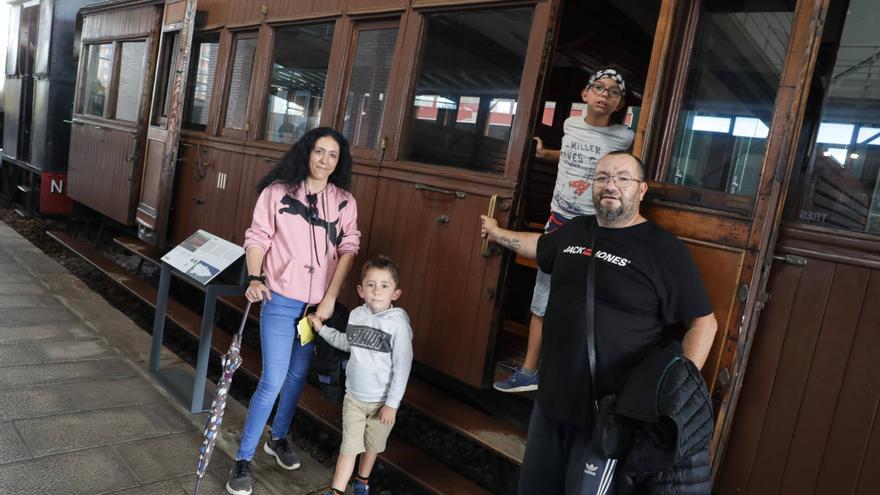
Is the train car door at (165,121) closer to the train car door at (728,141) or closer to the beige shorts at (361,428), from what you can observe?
the beige shorts at (361,428)

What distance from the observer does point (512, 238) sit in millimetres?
2689

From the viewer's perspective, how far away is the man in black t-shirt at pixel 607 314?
190 centimetres

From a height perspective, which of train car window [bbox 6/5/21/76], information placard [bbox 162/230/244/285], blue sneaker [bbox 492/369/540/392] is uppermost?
train car window [bbox 6/5/21/76]

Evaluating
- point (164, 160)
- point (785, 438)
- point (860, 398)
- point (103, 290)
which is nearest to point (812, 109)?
point (860, 398)

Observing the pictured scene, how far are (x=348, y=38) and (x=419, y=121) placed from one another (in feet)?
3.27

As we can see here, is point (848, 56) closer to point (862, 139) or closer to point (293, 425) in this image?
point (862, 139)

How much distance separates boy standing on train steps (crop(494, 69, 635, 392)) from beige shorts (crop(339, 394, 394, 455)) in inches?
25.9

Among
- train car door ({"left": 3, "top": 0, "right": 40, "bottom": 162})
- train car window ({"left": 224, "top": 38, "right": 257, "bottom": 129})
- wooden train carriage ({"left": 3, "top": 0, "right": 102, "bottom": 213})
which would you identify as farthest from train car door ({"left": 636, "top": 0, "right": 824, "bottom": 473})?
train car door ({"left": 3, "top": 0, "right": 40, "bottom": 162})

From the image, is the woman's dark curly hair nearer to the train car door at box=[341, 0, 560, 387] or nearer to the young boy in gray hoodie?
the young boy in gray hoodie

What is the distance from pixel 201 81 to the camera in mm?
5777

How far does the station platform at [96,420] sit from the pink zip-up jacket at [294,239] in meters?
0.99

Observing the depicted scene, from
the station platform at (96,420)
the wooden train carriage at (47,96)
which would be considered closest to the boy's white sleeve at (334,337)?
the station platform at (96,420)

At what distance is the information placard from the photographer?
3422mm

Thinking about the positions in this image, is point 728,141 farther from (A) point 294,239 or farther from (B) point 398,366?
(A) point 294,239
